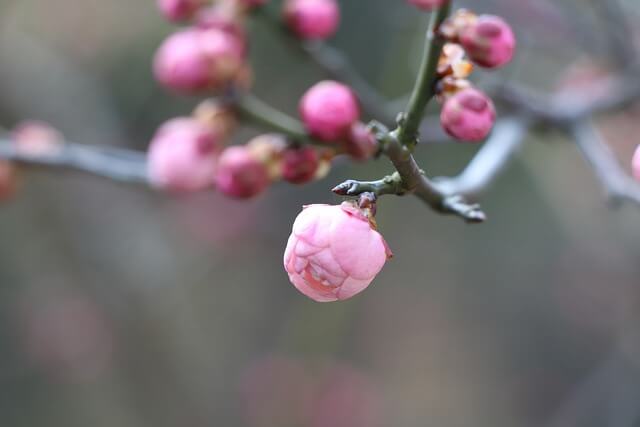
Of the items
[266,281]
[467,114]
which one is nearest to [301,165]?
[467,114]

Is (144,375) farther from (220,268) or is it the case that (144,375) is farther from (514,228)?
(514,228)

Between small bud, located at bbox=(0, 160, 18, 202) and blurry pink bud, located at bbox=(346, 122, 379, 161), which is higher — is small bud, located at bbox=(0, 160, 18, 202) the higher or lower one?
the higher one

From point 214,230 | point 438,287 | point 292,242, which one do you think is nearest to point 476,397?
point 438,287

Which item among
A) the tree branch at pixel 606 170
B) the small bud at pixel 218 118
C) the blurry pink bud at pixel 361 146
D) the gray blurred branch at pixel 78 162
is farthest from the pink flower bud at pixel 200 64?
the tree branch at pixel 606 170

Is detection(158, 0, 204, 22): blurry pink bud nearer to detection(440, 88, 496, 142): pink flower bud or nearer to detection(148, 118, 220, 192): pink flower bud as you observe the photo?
detection(148, 118, 220, 192): pink flower bud

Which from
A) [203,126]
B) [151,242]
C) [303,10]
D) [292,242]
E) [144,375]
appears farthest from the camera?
[144,375]

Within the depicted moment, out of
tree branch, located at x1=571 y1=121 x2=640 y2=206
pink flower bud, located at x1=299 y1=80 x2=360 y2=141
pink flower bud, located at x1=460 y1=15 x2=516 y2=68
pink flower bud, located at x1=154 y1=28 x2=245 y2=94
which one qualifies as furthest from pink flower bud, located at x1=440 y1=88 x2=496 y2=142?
pink flower bud, located at x1=154 y1=28 x2=245 y2=94

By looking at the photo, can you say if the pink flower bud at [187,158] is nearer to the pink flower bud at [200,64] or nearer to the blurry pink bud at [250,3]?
the pink flower bud at [200,64]
